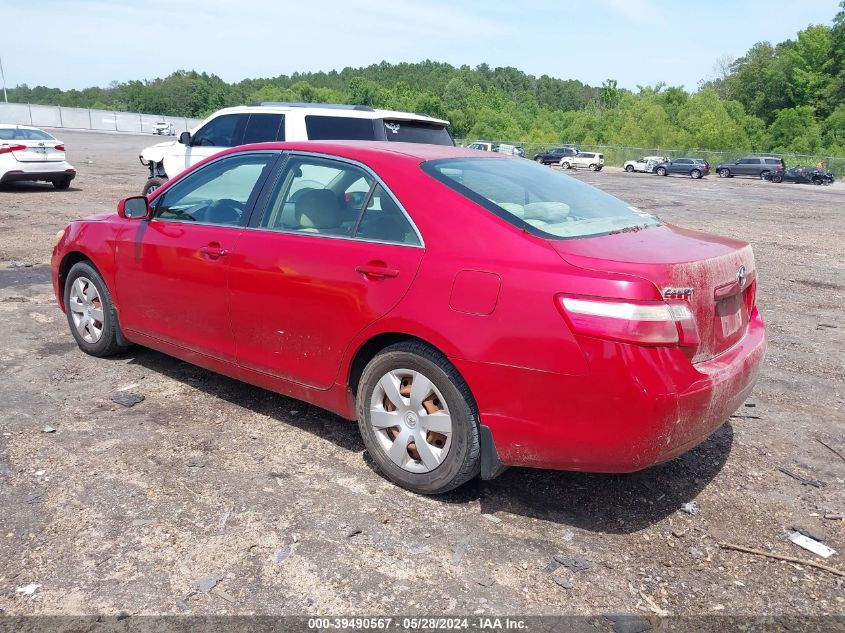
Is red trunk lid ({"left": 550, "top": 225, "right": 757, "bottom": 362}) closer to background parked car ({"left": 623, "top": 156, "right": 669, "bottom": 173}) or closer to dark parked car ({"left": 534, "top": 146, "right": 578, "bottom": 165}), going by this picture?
background parked car ({"left": 623, "top": 156, "right": 669, "bottom": 173})

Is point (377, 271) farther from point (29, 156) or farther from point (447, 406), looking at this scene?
point (29, 156)

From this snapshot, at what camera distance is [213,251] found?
4.27 metres

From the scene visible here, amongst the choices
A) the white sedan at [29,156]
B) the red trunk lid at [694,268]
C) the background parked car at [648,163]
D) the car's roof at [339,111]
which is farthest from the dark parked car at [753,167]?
the red trunk lid at [694,268]

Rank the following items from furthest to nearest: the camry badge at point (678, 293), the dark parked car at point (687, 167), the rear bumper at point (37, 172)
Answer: the dark parked car at point (687, 167) < the rear bumper at point (37, 172) < the camry badge at point (678, 293)

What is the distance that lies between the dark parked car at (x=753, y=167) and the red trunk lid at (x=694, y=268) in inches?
2035

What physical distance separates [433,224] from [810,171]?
52.2 metres

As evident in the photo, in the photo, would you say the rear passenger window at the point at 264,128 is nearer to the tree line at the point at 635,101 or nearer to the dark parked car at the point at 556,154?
the tree line at the point at 635,101

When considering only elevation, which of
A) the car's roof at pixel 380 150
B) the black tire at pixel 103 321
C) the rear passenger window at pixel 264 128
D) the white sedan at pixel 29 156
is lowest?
the black tire at pixel 103 321

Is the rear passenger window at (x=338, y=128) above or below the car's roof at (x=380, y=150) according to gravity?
above

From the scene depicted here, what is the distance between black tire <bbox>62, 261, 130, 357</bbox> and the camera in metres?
5.17

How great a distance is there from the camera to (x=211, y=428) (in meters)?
4.29

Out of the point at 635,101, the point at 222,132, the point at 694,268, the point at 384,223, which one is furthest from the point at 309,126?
the point at 635,101

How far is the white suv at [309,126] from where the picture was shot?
940 cm

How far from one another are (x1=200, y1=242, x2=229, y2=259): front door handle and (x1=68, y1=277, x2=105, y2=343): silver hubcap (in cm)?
139
